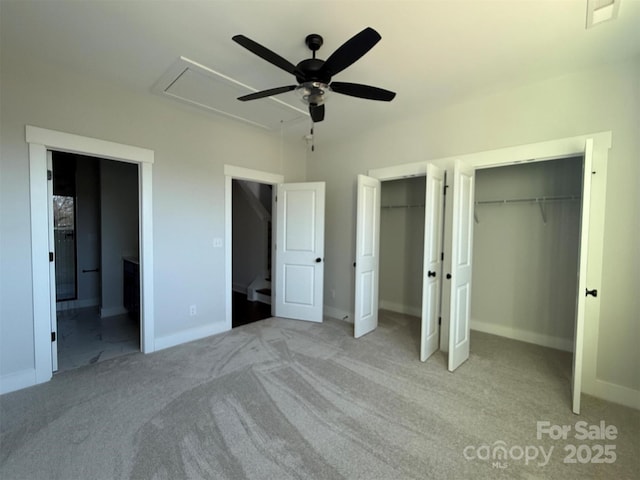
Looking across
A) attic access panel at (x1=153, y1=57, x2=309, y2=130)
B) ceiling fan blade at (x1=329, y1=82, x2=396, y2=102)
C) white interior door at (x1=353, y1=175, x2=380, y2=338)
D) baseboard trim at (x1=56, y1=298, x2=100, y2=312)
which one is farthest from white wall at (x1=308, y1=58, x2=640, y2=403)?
baseboard trim at (x1=56, y1=298, x2=100, y2=312)

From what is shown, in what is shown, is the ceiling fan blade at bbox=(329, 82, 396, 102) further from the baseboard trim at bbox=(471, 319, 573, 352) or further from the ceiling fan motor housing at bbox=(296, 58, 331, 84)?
the baseboard trim at bbox=(471, 319, 573, 352)

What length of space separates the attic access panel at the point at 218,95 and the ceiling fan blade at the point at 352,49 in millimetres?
1218

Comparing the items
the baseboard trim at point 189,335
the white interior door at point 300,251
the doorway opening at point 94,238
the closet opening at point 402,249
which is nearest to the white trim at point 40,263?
the baseboard trim at point 189,335

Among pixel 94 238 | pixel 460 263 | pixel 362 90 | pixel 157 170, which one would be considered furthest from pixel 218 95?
pixel 94 238

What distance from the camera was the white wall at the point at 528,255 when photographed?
10.1 feet

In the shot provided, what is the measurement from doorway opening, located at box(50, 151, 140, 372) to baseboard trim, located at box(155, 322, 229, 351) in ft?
4.21

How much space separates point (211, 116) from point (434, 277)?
3.27 m

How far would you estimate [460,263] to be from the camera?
2674 mm

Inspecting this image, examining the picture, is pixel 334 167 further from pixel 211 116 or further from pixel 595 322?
pixel 595 322

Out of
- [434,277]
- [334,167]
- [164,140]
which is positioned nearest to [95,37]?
[164,140]

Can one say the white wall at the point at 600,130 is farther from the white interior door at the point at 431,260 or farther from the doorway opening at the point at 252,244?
the doorway opening at the point at 252,244

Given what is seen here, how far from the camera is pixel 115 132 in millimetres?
2668

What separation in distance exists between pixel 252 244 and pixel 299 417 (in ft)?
13.3

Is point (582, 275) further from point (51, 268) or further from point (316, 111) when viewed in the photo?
point (51, 268)
